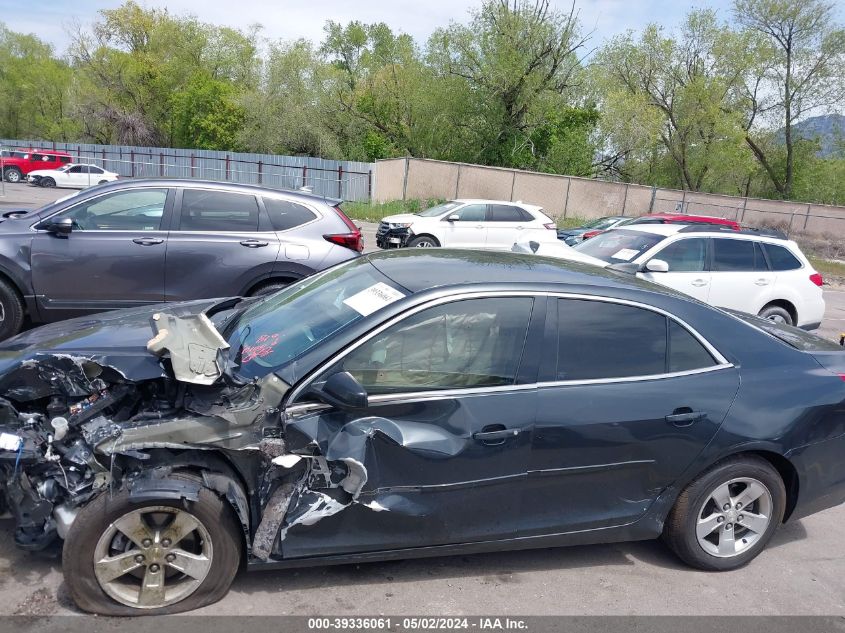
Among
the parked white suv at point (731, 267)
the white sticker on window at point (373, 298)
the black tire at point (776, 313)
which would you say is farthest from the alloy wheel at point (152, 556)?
the black tire at point (776, 313)

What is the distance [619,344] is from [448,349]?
36.7 inches

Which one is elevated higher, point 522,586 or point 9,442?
point 9,442

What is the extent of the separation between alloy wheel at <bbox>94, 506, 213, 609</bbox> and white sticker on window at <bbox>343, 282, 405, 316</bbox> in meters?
1.24

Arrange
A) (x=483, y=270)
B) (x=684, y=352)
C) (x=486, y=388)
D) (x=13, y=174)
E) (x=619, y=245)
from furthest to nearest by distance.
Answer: (x=13, y=174) → (x=619, y=245) → (x=483, y=270) → (x=684, y=352) → (x=486, y=388)

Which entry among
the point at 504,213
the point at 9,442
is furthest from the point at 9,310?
the point at 504,213

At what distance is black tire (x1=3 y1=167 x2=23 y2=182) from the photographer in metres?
37.7

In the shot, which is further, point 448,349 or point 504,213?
point 504,213

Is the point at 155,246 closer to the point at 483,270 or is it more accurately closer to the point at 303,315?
the point at 303,315

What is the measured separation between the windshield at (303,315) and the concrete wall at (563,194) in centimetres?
2752

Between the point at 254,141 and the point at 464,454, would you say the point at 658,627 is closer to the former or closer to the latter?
the point at 464,454

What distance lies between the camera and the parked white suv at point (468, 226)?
16703 mm

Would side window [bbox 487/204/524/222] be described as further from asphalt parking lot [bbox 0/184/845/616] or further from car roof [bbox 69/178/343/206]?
asphalt parking lot [bbox 0/184/845/616]

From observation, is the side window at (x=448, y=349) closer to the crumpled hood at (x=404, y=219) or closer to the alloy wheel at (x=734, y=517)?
the alloy wheel at (x=734, y=517)

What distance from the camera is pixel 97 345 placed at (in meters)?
3.46
